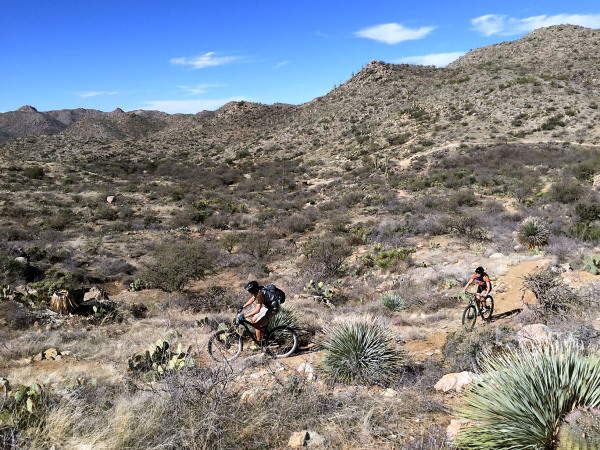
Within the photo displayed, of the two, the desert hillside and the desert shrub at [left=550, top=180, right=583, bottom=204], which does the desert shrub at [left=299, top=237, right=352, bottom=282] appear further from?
the desert shrub at [left=550, top=180, right=583, bottom=204]

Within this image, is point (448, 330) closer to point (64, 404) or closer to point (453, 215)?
point (64, 404)

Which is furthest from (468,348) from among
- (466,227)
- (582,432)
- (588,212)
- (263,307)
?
(588,212)

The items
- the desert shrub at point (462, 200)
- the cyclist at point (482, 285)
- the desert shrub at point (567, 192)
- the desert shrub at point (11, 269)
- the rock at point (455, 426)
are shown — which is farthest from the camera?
the desert shrub at point (462, 200)

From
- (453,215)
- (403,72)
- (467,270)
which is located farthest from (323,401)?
(403,72)

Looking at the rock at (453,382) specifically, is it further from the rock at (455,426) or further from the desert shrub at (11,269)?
the desert shrub at (11,269)

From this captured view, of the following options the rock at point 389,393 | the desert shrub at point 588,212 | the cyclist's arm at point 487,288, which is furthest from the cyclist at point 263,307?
the desert shrub at point 588,212

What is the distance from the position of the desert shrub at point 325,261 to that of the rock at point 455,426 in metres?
8.89

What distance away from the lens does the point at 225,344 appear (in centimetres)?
643

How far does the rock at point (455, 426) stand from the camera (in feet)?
11.2

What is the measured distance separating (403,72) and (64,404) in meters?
61.7

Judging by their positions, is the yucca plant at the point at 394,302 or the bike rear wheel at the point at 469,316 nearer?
the bike rear wheel at the point at 469,316

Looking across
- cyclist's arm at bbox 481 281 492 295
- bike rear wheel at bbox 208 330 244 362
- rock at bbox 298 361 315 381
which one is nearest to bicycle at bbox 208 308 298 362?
bike rear wheel at bbox 208 330 244 362

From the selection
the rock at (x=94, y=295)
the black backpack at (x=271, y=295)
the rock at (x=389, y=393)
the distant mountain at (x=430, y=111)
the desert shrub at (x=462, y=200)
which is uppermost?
the distant mountain at (x=430, y=111)

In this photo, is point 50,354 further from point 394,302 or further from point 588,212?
point 588,212
